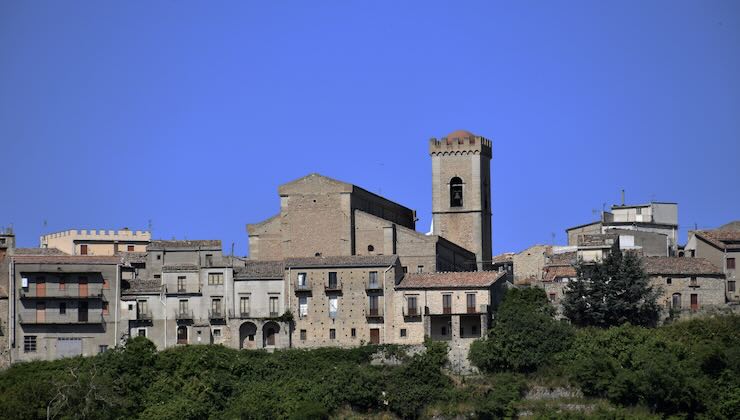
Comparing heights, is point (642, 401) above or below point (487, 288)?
below

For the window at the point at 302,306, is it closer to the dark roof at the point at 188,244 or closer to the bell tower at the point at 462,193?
the dark roof at the point at 188,244

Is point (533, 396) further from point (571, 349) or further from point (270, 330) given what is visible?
point (270, 330)

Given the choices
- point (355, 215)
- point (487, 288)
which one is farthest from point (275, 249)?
point (487, 288)

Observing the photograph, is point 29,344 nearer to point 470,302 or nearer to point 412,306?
point 412,306

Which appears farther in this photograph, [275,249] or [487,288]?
[275,249]

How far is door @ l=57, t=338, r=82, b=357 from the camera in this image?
8271cm

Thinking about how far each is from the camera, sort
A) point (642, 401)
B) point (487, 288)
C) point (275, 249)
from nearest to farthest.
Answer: point (642, 401) < point (487, 288) < point (275, 249)

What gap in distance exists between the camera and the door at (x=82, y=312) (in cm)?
8312

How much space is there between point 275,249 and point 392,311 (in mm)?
8396

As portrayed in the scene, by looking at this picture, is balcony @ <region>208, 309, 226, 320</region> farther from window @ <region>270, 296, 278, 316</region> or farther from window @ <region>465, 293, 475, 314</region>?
window @ <region>465, 293, 475, 314</region>

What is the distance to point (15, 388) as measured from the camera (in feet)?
253

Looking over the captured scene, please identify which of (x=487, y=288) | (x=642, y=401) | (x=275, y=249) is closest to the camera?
(x=642, y=401)

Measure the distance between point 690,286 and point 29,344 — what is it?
30.6 metres

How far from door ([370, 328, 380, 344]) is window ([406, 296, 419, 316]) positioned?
5.73ft
